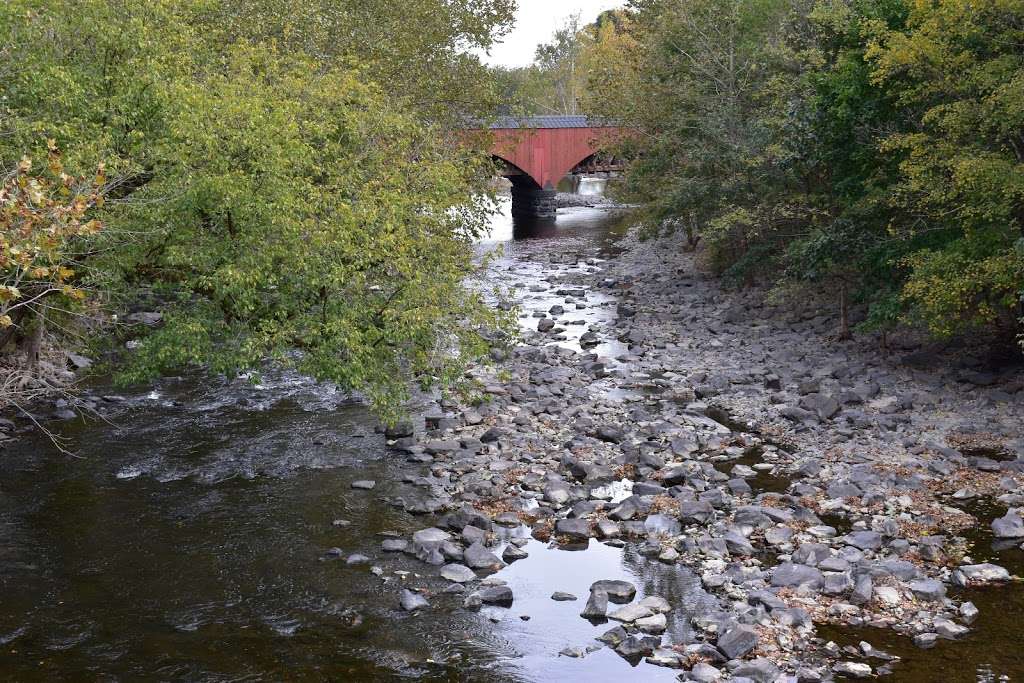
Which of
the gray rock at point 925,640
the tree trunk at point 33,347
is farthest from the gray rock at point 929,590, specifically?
the tree trunk at point 33,347

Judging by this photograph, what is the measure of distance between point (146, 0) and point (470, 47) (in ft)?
72.0

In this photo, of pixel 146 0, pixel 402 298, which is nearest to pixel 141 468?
pixel 402 298

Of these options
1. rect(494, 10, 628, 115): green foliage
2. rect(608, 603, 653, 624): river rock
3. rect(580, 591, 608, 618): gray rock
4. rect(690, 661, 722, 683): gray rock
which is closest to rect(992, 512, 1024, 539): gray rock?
rect(608, 603, 653, 624): river rock

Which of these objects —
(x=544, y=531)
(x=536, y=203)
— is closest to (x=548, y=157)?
(x=536, y=203)

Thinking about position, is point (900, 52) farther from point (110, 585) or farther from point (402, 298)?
point (110, 585)

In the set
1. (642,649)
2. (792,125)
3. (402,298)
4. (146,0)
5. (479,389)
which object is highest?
(146,0)

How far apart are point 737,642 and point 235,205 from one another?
1080 centimetres

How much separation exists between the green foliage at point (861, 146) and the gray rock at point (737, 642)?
10.7 m

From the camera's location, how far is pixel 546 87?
112688 millimetres

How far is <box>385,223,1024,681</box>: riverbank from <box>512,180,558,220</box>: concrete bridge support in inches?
1783

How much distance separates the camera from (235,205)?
16.8 metres

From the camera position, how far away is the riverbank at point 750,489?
13.4 meters

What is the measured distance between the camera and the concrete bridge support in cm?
7494

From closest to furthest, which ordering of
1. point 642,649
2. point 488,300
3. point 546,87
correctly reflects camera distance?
point 642,649 < point 488,300 < point 546,87
